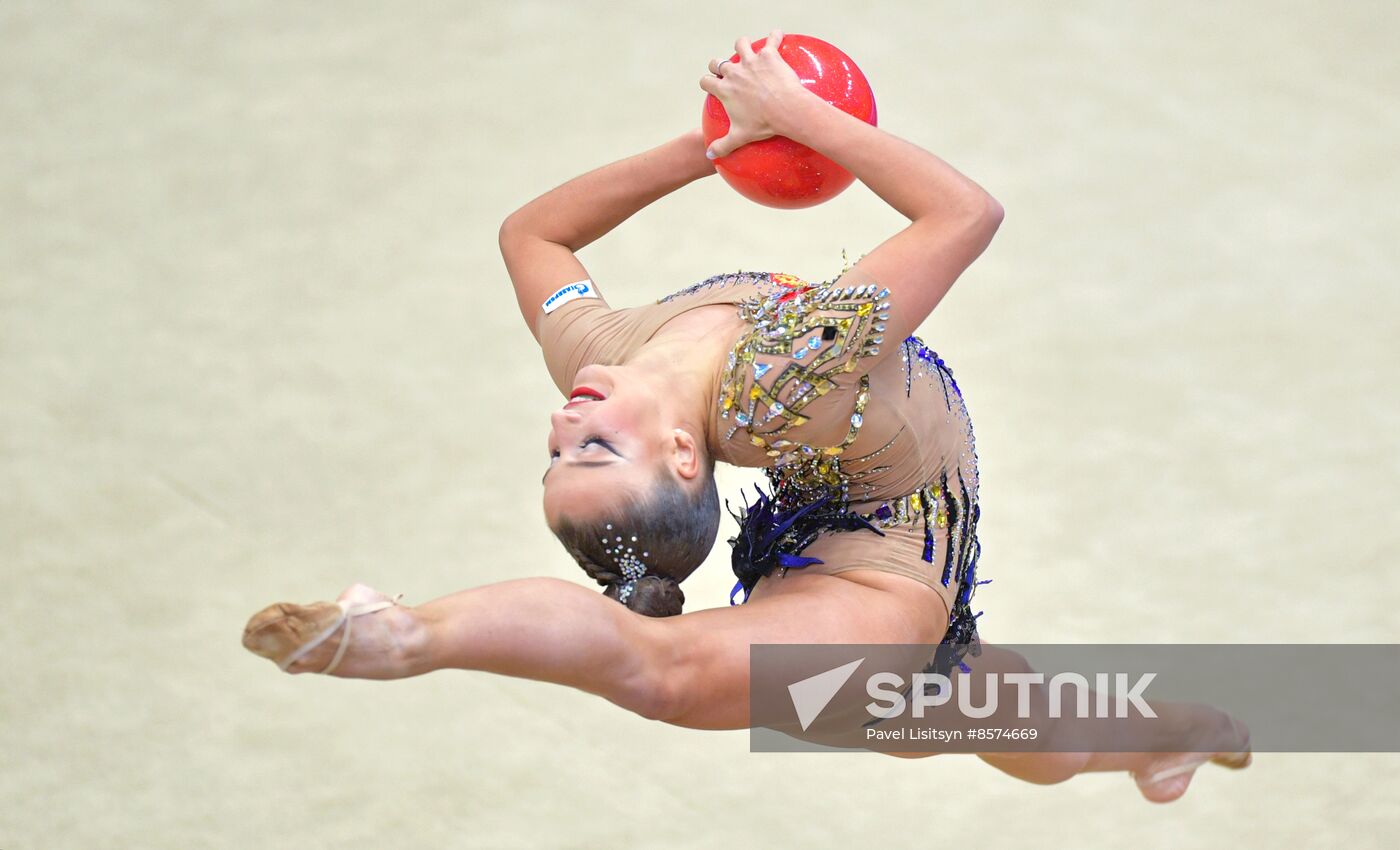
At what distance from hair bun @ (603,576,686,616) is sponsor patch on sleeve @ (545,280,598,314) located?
53 cm

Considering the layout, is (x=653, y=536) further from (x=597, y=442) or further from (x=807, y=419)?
(x=807, y=419)

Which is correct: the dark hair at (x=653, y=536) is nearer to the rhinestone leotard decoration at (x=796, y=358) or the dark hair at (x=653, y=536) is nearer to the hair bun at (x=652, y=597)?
the hair bun at (x=652, y=597)

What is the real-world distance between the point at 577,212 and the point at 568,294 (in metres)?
0.18

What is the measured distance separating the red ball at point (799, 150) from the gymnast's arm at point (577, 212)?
175 millimetres

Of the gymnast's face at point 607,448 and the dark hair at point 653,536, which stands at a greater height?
the gymnast's face at point 607,448

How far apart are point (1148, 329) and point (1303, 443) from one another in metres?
0.51

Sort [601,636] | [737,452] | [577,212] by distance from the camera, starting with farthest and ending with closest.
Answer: [577,212] < [737,452] < [601,636]

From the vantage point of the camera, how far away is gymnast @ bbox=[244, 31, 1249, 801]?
2299 mm

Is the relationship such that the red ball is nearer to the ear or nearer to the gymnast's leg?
the ear

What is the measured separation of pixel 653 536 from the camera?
262cm

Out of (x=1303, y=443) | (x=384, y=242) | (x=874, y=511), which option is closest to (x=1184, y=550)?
(x=1303, y=443)

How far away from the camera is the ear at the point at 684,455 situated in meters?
2.64

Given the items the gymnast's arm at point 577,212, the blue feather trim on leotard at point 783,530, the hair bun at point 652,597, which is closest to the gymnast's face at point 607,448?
the hair bun at point 652,597

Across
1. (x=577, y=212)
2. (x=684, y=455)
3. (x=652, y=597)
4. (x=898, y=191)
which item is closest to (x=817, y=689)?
(x=652, y=597)
